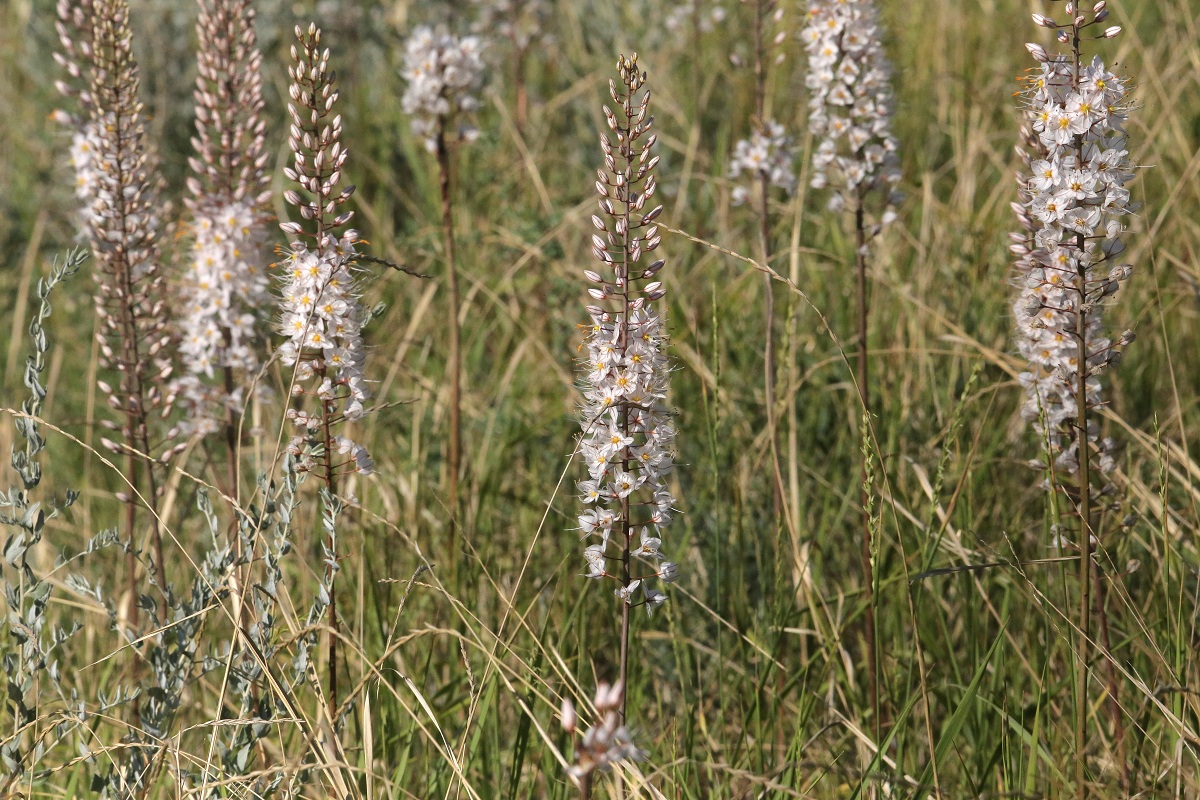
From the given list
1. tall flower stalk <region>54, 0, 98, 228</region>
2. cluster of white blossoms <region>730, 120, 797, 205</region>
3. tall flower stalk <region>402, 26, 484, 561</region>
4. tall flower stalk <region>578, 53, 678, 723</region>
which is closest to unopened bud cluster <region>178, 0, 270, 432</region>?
tall flower stalk <region>54, 0, 98, 228</region>

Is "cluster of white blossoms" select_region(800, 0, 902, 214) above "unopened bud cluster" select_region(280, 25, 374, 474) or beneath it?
above

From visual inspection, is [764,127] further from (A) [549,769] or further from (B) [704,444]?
(A) [549,769]

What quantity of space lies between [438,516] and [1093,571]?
268 cm

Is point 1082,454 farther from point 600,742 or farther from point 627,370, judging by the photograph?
point 600,742

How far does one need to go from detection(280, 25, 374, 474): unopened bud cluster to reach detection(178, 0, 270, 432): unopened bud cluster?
86 cm

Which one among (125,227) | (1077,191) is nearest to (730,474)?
(1077,191)

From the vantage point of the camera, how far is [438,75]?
4758 millimetres

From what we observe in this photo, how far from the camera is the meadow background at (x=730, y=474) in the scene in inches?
131

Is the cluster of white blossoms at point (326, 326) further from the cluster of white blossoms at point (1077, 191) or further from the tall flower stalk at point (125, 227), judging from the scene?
the cluster of white blossoms at point (1077, 191)

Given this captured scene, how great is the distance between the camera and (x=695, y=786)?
3521 mm

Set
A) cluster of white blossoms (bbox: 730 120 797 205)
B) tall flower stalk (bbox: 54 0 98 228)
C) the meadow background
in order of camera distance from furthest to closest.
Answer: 1. cluster of white blossoms (bbox: 730 120 797 205)
2. tall flower stalk (bbox: 54 0 98 228)
3. the meadow background

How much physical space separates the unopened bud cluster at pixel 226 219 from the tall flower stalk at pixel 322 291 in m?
0.85

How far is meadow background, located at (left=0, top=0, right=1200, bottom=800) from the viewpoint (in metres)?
3.32

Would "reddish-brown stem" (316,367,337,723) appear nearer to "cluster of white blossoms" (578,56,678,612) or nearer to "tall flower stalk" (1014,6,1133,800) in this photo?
"cluster of white blossoms" (578,56,678,612)
